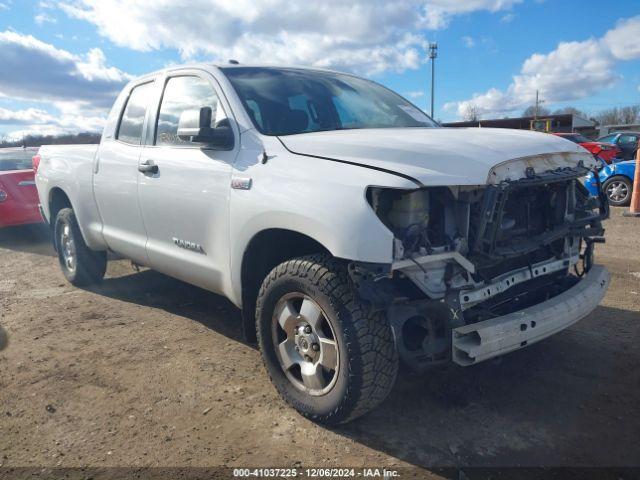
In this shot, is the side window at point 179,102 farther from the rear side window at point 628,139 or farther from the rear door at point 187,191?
the rear side window at point 628,139

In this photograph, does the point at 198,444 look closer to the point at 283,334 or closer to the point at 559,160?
the point at 283,334

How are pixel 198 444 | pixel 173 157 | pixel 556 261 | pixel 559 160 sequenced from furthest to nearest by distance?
pixel 173 157 → pixel 556 261 → pixel 559 160 → pixel 198 444

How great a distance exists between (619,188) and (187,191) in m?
10.1

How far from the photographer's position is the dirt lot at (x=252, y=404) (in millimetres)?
2734

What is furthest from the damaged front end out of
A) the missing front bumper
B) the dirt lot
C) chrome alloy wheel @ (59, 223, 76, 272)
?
chrome alloy wheel @ (59, 223, 76, 272)

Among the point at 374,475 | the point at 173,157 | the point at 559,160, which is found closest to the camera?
the point at 374,475

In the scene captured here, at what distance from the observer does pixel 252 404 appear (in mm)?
3240

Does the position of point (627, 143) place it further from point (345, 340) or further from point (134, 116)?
point (345, 340)

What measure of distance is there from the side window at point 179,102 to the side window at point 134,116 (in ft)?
1.02

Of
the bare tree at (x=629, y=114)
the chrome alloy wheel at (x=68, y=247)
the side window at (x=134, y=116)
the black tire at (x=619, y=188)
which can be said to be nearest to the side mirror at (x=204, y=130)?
the side window at (x=134, y=116)

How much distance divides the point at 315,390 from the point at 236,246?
1.00 metres

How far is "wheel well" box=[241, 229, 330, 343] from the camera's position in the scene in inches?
124

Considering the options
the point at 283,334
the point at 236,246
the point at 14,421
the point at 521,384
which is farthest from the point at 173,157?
the point at 521,384

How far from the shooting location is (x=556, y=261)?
3.34 metres
